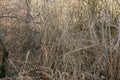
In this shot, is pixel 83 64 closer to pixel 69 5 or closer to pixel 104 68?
pixel 104 68

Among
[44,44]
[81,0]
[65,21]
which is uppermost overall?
[81,0]

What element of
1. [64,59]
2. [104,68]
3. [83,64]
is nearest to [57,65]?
[64,59]

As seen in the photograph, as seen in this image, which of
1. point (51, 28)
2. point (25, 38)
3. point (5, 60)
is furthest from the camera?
point (25, 38)

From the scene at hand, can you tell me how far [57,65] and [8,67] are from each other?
485mm

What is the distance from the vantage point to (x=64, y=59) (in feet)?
9.13

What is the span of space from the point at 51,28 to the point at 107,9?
2.06 feet

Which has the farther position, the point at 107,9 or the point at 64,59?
the point at 107,9

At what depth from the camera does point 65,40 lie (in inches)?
114

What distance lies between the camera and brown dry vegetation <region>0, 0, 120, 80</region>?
2789 millimetres

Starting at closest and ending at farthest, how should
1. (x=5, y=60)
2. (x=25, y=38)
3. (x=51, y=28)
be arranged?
1. (x=5, y=60)
2. (x=51, y=28)
3. (x=25, y=38)

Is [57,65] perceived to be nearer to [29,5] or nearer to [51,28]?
[51,28]

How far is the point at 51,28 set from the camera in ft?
9.73

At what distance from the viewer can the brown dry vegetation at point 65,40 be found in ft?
9.15

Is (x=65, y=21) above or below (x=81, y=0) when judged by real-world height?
below
